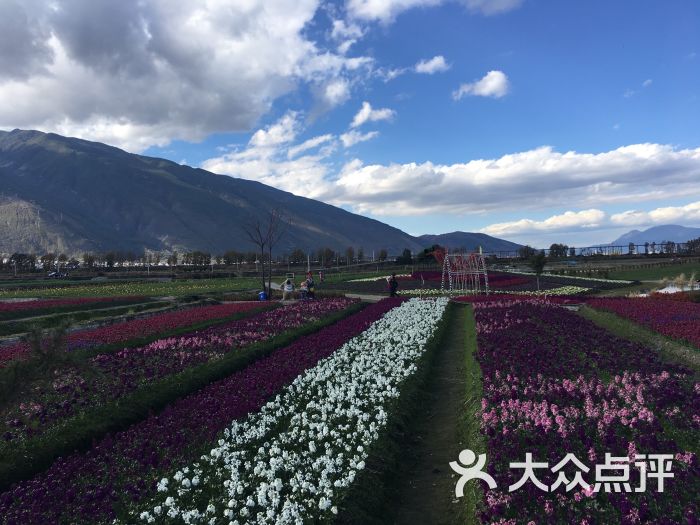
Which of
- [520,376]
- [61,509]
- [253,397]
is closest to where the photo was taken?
[61,509]

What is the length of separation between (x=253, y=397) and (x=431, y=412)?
4.20 meters

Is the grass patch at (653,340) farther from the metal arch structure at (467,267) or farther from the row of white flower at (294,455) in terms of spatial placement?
the metal arch structure at (467,267)

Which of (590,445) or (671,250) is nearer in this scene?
(590,445)

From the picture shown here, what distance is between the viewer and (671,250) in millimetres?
110688

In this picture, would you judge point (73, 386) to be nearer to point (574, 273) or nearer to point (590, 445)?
point (590, 445)

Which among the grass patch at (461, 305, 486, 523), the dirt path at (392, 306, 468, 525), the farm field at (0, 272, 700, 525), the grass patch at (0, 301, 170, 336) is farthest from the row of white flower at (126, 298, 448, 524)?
the grass patch at (0, 301, 170, 336)

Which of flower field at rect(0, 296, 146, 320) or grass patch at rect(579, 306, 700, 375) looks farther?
flower field at rect(0, 296, 146, 320)

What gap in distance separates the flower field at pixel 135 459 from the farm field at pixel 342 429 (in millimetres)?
36

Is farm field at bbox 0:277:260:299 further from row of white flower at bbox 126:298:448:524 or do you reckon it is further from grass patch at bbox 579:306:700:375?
row of white flower at bbox 126:298:448:524

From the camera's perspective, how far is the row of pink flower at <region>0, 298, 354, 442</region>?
33.7ft

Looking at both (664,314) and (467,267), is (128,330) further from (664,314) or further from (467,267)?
(467,267)

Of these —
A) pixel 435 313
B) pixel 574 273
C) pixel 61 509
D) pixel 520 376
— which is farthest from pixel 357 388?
pixel 574 273

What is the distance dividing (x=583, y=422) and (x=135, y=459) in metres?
7.87

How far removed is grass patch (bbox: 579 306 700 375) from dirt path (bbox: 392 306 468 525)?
6626 mm
